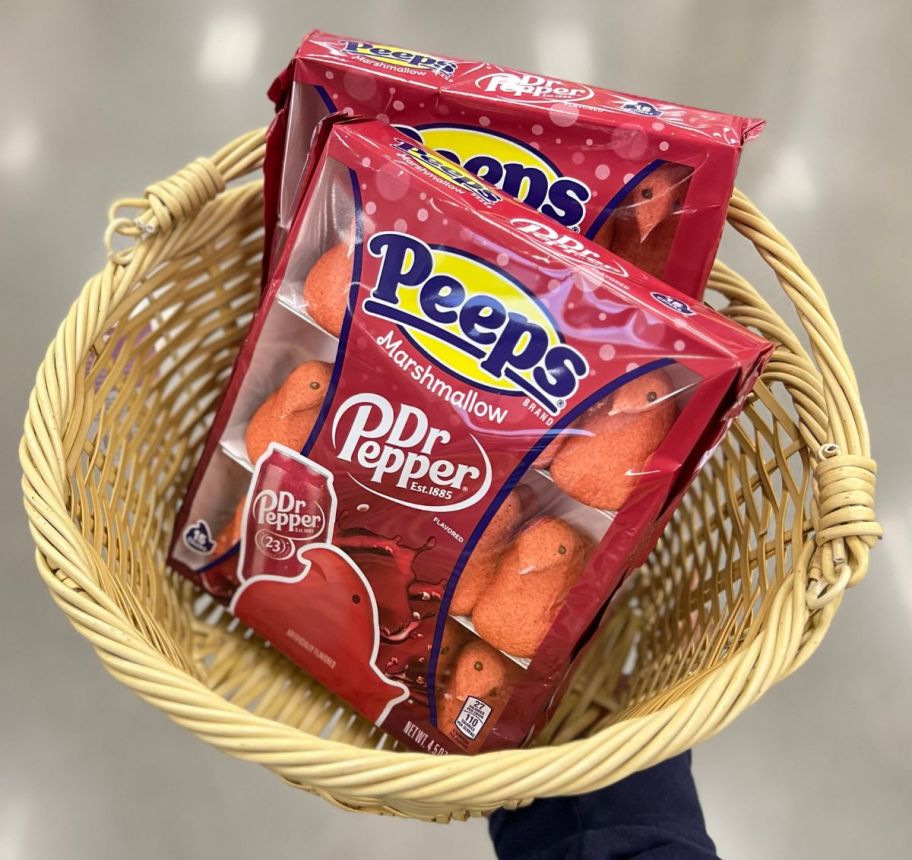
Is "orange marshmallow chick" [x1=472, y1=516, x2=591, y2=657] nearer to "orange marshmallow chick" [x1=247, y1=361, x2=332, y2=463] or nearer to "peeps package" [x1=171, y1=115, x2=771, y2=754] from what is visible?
"peeps package" [x1=171, y1=115, x2=771, y2=754]

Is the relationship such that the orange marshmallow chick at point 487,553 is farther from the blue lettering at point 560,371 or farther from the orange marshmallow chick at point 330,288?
the orange marshmallow chick at point 330,288

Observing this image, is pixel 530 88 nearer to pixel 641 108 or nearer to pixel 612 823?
pixel 641 108

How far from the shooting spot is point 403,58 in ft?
2.50

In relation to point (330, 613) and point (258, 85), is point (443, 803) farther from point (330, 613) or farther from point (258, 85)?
point (258, 85)

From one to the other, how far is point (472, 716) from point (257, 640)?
29cm

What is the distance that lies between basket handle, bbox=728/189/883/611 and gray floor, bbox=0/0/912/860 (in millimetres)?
554

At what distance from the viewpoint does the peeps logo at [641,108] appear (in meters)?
0.71

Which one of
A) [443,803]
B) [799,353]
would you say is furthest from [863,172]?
[443,803]

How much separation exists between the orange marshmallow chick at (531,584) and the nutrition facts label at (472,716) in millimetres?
58

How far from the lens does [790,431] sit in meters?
0.73

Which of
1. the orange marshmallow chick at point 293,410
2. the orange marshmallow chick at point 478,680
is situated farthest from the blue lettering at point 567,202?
the orange marshmallow chick at point 478,680

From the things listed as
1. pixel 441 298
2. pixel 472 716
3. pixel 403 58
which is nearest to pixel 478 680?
pixel 472 716

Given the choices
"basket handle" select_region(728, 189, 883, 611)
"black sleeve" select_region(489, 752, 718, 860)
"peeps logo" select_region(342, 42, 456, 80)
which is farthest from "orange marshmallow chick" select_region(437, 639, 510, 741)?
"peeps logo" select_region(342, 42, 456, 80)

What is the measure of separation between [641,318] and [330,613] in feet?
1.23
